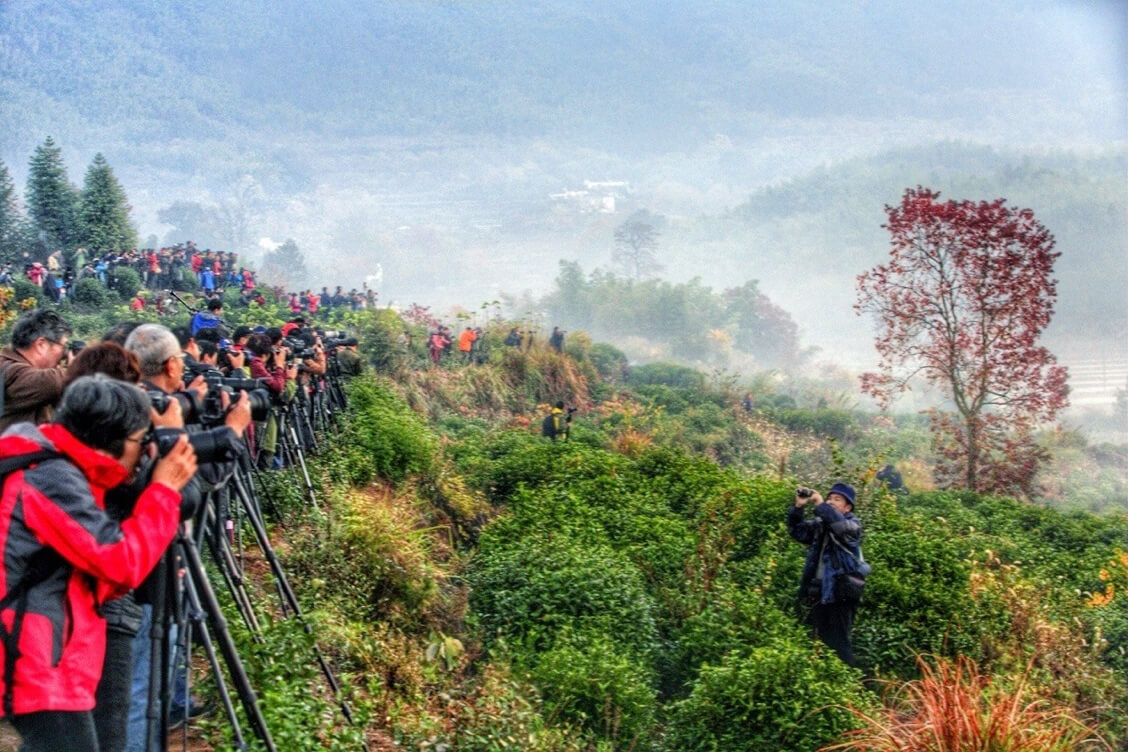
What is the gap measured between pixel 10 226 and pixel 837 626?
107 ft

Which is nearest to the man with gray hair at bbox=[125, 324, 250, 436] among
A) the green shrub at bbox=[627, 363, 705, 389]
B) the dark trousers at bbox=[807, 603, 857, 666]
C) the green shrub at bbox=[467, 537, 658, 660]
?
the green shrub at bbox=[467, 537, 658, 660]

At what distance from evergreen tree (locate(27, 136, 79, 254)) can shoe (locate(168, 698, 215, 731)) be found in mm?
28946

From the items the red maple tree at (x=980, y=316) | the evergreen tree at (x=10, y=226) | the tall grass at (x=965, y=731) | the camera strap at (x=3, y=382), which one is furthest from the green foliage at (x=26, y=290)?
the tall grass at (x=965, y=731)

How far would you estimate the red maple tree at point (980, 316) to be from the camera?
14.9 m

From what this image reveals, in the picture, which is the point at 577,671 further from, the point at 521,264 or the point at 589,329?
the point at 521,264

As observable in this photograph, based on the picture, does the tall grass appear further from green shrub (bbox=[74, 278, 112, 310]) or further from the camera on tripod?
green shrub (bbox=[74, 278, 112, 310])

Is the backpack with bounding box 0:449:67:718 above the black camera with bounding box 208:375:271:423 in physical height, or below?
below

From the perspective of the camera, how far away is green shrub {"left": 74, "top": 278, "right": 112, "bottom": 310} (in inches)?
832

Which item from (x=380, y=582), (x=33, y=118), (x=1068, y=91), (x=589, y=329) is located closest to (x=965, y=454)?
(x=380, y=582)

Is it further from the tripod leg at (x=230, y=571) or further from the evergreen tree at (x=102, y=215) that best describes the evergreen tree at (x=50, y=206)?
the tripod leg at (x=230, y=571)

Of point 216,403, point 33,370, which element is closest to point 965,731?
point 216,403

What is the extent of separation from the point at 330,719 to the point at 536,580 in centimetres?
309

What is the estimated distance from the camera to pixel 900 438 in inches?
1003

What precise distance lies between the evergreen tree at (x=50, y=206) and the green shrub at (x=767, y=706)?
29169 mm
